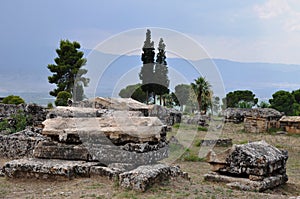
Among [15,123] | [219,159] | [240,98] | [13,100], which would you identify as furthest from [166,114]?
[240,98]

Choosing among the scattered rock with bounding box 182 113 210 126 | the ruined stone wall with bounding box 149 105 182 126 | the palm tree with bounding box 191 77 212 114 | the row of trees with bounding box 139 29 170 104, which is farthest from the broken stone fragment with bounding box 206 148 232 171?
the palm tree with bounding box 191 77 212 114

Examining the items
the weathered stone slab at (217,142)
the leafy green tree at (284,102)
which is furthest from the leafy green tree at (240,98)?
the weathered stone slab at (217,142)

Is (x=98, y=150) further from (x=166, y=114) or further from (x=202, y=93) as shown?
(x=202, y=93)

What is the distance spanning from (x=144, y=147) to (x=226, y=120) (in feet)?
79.0

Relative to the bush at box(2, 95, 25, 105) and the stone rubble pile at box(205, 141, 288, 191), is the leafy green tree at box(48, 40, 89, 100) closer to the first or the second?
the bush at box(2, 95, 25, 105)

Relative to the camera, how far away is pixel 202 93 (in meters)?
38.0

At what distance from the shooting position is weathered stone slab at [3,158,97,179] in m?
8.61

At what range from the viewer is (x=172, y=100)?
112ft

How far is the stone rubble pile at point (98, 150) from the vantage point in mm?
8664

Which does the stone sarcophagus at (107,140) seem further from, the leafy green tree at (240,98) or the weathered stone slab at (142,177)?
the leafy green tree at (240,98)

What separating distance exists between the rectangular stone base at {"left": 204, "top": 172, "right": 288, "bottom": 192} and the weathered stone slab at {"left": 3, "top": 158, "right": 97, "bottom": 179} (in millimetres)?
3501

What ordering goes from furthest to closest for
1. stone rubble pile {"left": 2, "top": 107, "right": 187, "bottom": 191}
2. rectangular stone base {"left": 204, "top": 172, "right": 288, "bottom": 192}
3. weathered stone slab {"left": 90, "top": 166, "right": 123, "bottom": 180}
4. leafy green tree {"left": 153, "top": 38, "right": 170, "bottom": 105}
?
leafy green tree {"left": 153, "top": 38, "right": 170, "bottom": 105}
rectangular stone base {"left": 204, "top": 172, "right": 288, "bottom": 192}
stone rubble pile {"left": 2, "top": 107, "right": 187, "bottom": 191}
weathered stone slab {"left": 90, "top": 166, "right": 123, "bottom": 180}

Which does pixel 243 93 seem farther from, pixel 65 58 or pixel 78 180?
pixel 78 180

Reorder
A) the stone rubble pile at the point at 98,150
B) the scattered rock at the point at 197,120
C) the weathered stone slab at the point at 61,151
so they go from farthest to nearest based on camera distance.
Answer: the scattered rock at the point at 197,120, the weathered stone slab at the point at 61,151, the stone rubble pile at the point at 98,150
